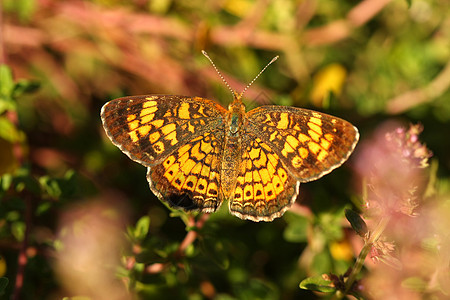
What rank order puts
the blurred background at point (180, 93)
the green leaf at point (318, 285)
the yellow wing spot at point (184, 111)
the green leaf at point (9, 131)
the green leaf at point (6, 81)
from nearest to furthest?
1. the green leaf at point (318, 285)
2. the yellow wing spot at point (184, 111)
3. the blurred background at point (180, 93)
4. the green leaf at point (6, 81)
5. the green leaf at point (9, 131)

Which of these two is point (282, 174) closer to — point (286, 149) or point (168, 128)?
point (286, 149)

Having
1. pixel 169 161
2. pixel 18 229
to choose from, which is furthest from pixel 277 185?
pixel 18 229

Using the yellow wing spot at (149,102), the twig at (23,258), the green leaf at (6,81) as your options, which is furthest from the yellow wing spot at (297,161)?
the green leaf at (6,81)

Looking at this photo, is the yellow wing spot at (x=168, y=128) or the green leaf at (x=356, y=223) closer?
the green leaf at (x=356, y=223)

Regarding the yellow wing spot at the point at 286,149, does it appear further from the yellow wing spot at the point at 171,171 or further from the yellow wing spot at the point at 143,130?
the yellow wing spot at the point at 143,130

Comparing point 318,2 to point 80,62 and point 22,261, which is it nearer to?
point 80,62

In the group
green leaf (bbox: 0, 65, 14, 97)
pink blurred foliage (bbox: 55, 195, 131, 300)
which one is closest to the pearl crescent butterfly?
pink blurred foliage (bbox: 55, 195, 131, 300)

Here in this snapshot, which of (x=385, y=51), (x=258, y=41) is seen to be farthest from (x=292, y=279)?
(x=385, y=51)

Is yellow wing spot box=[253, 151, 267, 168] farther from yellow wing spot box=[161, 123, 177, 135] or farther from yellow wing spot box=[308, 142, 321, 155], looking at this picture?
yellow wing spot box=[161, 123, 177, 135]
